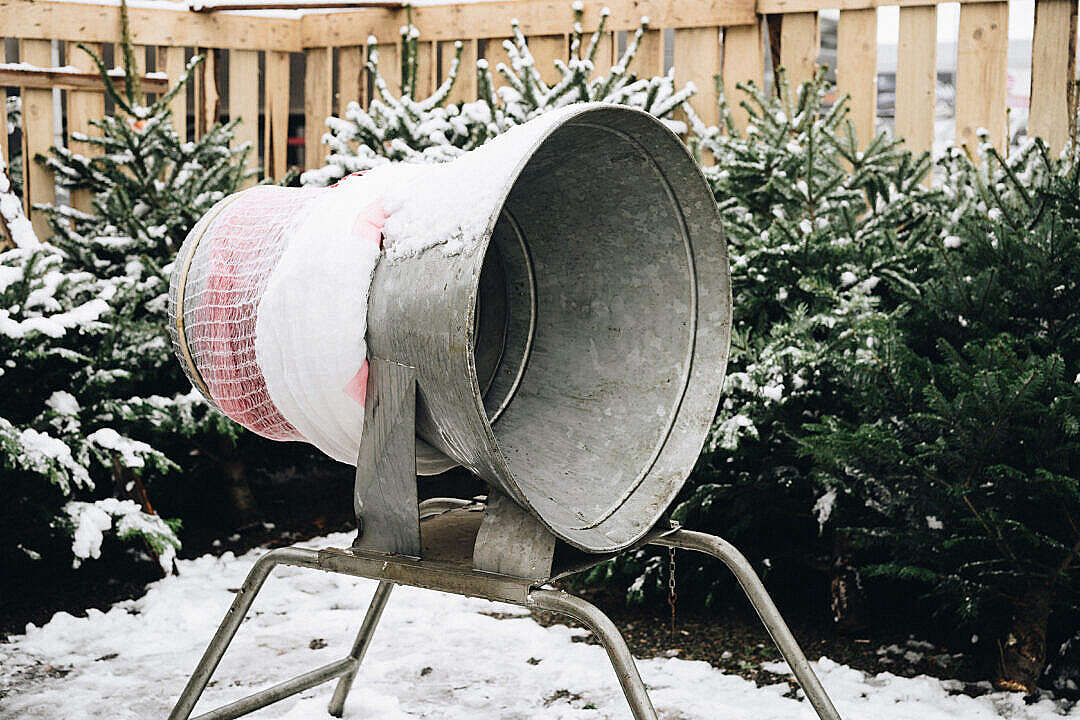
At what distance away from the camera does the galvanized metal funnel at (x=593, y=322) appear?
5.75ft

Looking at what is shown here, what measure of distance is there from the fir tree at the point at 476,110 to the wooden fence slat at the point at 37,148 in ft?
4.34

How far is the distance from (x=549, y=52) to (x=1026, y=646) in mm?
3550

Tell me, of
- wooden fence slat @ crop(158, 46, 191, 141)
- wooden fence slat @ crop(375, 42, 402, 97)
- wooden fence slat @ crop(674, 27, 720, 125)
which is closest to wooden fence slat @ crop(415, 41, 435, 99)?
wooden fence slat @ crop(375, 42, 402, 97)

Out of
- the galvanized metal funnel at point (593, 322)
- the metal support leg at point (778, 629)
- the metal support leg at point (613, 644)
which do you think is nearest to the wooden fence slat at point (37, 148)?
the galvanized metal funnel at point (593, 322)

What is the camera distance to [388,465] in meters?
1.72

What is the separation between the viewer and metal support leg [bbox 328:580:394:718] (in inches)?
98.3

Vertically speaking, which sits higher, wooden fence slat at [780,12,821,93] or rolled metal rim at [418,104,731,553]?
wooden fence slat at [780,12,821,93]

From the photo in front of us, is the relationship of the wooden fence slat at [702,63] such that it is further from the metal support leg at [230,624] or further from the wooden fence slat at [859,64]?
the metal support leg at [230,624]

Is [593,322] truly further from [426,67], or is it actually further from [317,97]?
[317,97]

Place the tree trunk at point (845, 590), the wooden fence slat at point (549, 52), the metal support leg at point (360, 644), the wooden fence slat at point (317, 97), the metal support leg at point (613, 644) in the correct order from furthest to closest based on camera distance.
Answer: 1. the wooden fence slat at point (317, 97)
2. the wooden fence slat at point (549, 52)
3. the tree trunk at point (845, 590)
4. the metal support leg at point (360, 644)
5. the metal support leg at point (613, 644)

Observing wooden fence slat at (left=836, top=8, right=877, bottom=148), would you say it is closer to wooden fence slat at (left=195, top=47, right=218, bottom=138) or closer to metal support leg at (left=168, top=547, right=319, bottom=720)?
wooden fence slat at (left=195, top=47, right=218, bottom=138)

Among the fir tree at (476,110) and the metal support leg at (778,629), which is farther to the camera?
the fir tree at (476,110)

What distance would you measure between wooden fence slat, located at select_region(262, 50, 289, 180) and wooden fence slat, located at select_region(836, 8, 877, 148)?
2.94 meters

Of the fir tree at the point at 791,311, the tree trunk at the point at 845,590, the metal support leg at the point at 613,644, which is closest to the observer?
the metal support leg at the point at 613,644
